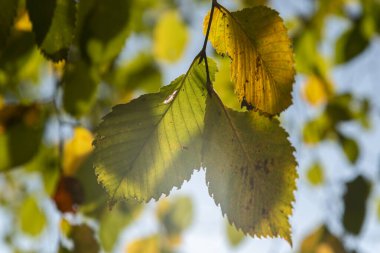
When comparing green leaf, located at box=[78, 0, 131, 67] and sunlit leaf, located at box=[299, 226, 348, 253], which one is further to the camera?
sunlit leaf, located at box=[299, 226, 348, 253]

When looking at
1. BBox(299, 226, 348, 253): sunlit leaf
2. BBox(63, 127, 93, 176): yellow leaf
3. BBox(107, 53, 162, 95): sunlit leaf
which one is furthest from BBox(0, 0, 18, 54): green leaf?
BBox(299, 226, 348, 253): sunlit leaf

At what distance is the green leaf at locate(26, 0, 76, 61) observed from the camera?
481 millimetres

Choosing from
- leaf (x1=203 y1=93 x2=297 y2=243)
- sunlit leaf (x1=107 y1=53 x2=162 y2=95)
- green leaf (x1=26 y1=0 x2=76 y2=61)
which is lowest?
leaf (x1=203 y1=93 x2=297 y2=243)

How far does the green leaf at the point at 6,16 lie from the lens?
47cm

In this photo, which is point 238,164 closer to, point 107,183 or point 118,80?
point 107,183

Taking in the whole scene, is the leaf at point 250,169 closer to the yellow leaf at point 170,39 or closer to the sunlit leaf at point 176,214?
the yellow leaf at point 170,39

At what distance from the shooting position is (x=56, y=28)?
19.6 inches

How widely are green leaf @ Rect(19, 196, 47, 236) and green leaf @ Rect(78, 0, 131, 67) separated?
551 millimetres

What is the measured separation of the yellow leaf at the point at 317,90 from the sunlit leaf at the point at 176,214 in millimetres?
665

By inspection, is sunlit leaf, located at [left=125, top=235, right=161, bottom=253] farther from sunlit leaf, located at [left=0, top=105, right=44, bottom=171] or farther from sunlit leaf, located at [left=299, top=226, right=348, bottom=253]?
sunlit leaf, located at [left=0, top=105, right=44, bottom=171]

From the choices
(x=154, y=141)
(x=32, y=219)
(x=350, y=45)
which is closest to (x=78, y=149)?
(x=32, y=219)

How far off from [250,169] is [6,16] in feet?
0.84

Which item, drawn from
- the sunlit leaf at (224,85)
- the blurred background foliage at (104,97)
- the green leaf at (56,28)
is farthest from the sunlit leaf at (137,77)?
the green leaf at (56,28)

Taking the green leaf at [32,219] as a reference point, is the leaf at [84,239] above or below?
below
